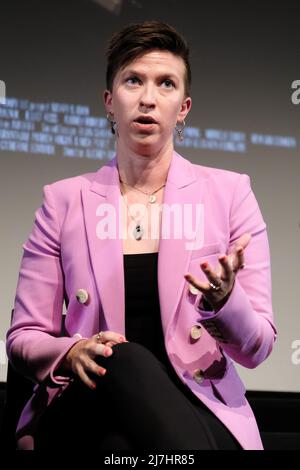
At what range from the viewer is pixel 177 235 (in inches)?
63.6

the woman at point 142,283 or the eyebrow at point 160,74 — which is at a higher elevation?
the eyebrow at point 160,74

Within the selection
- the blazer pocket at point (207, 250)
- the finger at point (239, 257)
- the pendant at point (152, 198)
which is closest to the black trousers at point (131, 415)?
the finger at point (239, 257)

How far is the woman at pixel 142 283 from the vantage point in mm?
1341

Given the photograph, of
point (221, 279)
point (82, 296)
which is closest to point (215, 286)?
point (221, 279)

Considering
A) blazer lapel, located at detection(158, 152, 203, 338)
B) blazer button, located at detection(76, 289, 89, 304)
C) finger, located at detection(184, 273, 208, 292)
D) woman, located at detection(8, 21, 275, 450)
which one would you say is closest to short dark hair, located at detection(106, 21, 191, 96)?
woman, located at detection(8, 21, 275, 450)

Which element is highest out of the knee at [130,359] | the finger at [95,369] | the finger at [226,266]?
the finger at [226,266]

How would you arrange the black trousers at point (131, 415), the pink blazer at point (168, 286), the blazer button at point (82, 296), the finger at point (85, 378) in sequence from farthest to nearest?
the blazer button at point (82, 296)
the pink blazer at point (168, 286)
the finger at point (85, 378)
the black trousers at point (131, 415)

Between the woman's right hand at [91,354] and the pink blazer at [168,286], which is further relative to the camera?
the pink blazer at [168,286]

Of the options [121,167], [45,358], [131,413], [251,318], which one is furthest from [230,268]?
[121,167]

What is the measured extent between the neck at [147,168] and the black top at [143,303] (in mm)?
207

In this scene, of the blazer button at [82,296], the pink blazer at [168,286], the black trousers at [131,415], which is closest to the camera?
the black trousers at [131,415]

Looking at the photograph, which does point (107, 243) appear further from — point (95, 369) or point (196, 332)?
point (95, 369)

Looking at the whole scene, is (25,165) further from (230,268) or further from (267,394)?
(230,268)

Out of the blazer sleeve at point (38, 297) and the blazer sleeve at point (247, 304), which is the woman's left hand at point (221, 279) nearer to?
the blazer sleeve at point (247, 304)
